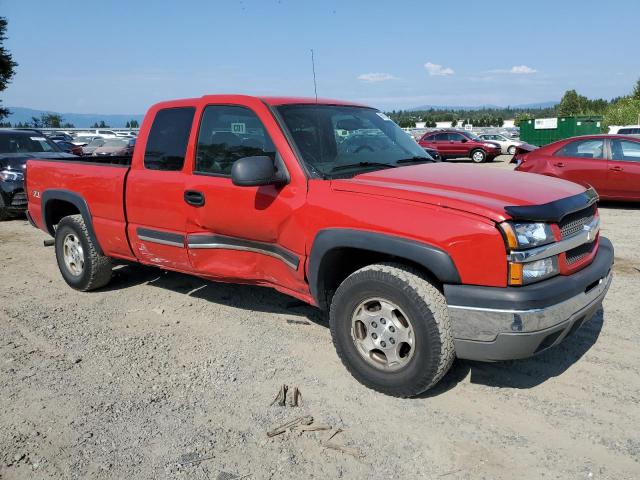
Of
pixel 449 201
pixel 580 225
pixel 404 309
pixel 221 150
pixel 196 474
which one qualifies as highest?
pixel 221 150

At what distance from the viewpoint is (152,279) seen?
596 cm

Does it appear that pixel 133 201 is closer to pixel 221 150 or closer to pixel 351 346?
pixel 221 150

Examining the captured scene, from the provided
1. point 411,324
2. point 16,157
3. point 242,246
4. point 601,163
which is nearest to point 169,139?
point 242,246

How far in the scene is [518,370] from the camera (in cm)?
362

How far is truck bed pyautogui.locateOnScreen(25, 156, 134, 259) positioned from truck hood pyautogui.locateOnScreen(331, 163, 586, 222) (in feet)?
7.81

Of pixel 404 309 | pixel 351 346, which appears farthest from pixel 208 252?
pixel 404 309

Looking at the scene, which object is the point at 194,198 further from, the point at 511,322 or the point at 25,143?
the point at 25,143

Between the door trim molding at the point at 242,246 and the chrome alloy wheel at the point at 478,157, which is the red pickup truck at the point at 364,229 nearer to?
the door trim molding at the point at 242,246

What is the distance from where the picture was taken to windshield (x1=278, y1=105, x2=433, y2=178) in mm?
3729

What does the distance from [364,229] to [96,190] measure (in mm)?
3022

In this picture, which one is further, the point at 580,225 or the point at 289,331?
the point at 289,331

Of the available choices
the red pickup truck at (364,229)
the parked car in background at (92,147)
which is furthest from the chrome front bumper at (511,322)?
the parked car in background at (92,147)

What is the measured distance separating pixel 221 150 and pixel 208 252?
0.80m

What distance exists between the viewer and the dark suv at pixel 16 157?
31.9 ft
